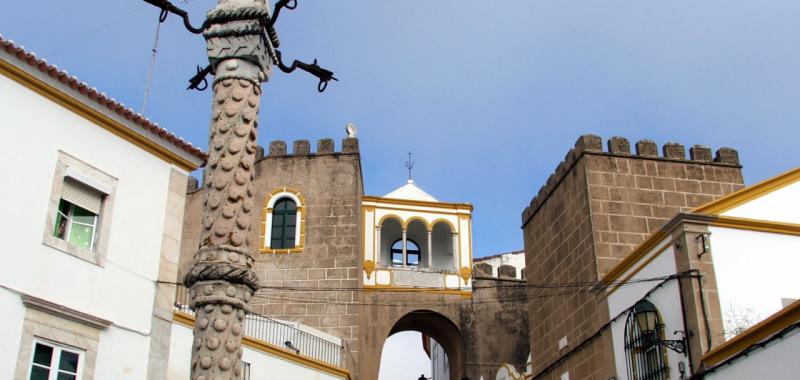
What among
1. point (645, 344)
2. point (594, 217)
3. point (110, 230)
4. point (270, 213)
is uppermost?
point (270, 213)

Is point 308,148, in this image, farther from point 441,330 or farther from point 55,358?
point 55,358

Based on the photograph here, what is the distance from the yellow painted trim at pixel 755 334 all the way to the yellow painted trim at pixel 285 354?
29.8 ft

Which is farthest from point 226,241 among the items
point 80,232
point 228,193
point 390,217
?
point 390,217

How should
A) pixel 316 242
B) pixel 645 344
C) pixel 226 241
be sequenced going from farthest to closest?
pixel 316 242 < pixel 645 344 < pixel 226 241

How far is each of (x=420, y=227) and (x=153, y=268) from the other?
15.3m

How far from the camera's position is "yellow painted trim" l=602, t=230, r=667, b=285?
46.0 ft

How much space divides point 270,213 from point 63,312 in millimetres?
12917

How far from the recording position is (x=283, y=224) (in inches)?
990

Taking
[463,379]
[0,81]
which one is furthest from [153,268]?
[463,379]

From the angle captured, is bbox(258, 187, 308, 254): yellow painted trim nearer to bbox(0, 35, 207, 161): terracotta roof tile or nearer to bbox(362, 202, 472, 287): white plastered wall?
bbox(362, 202, 472, 287): white plastered wall

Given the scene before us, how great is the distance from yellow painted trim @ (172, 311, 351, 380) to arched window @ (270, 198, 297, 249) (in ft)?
15.6

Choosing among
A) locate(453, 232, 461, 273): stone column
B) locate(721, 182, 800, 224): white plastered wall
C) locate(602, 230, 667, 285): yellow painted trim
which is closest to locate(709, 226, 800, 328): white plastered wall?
locate(721, 182, 800, 224): white plastered wall

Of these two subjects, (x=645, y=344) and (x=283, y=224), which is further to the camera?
(x=283, y=224)

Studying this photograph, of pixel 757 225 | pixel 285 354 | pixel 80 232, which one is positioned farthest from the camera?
pixel 285 354
